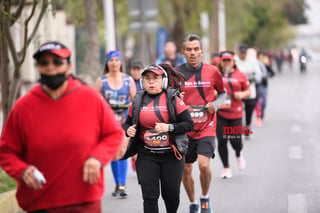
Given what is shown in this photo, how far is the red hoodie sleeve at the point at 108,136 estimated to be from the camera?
5125mm

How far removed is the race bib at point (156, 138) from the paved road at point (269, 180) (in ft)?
6.57

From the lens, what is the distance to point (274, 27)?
77062 mm

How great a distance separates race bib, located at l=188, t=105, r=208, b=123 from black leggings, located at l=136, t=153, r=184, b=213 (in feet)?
4.73

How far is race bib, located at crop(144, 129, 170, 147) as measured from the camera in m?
7.08

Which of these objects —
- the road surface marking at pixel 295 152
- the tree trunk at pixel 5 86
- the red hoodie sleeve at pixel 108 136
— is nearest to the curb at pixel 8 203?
the tree trunk at pixel 5 86

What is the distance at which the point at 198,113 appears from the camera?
8.55m

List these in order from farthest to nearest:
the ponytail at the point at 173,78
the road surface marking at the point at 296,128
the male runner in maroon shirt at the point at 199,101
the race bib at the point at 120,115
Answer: the road surface marking at the point at 296,128, the race bib at the point at 120,115, the male runner in maroon shirt at the point at 199,101, the ponytail at the point at 173,78

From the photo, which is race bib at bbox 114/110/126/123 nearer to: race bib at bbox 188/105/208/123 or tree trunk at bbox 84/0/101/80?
race bib at bbox 188/105/208/123

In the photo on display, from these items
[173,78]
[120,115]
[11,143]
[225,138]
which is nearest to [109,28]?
[225,138]

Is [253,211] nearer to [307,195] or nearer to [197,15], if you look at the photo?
[307,195]

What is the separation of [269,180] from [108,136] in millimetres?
6200

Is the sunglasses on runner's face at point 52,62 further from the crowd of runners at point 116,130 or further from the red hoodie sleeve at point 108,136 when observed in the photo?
the red hoodie sleeve at point 108,136

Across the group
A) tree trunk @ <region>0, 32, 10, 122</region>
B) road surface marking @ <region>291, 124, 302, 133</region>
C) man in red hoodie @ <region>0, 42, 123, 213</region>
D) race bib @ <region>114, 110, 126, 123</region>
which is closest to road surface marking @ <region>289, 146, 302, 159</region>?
road surface marking @ <region>291, 124, 302, 133</region>

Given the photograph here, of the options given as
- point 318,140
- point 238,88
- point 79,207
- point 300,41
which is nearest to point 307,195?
point 238,88
